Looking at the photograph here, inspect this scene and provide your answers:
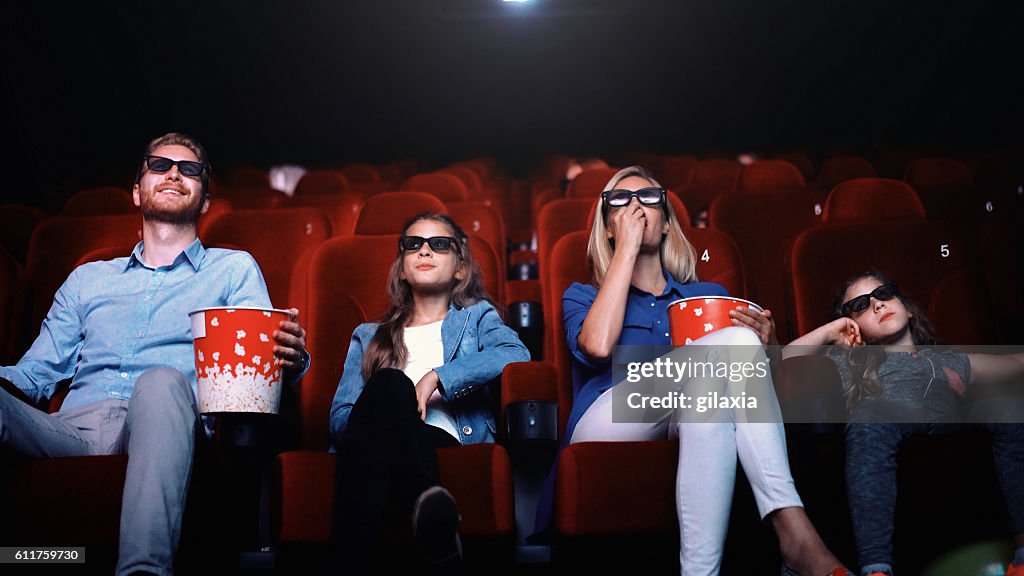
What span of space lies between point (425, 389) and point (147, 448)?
289mm

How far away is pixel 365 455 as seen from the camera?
0.79 meters

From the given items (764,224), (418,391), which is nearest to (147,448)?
(418,391)

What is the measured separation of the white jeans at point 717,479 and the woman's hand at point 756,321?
103 millimetres

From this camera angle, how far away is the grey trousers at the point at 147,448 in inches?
27.7

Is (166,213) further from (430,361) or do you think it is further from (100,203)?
(100,203)

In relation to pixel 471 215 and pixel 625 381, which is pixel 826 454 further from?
pixel 471 215

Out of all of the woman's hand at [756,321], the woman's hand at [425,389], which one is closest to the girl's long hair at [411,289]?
the woman's hand at [425,389]

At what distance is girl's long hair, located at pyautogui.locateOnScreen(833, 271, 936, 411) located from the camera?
931 mm

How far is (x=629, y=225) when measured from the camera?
3.43 ft

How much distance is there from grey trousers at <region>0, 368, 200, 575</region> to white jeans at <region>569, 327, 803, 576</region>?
451mm

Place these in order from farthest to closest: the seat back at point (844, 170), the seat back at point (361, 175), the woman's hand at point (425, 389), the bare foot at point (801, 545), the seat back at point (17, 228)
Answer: the seat back at point (361, 175), the seat back at point (844, 170), the seat back at point (17, 228), the woman's hand at point (425, 389), the bare foot at point (801, 545)

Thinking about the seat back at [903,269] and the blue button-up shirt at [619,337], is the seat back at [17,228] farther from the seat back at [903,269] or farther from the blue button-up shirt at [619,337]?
the seat back at [903,269]

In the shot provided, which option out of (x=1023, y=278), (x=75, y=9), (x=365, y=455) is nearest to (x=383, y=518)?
(x=365, y=455)

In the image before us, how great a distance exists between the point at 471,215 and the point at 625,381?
3.07ft
